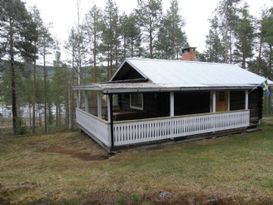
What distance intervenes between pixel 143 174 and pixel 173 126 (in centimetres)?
336

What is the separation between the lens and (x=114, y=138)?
25.6 ft

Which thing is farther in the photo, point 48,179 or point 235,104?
point 235,104

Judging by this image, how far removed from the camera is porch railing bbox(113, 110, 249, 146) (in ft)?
26.1

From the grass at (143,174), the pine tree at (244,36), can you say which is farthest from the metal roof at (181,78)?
the pine tree at (244,36)

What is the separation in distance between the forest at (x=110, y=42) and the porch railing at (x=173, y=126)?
9088 millimetres

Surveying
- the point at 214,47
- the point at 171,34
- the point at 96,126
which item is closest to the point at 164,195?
the point at 96,126

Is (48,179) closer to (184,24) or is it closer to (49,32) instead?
(49,32)

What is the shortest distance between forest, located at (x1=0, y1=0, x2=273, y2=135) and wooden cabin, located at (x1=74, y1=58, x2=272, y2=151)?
631 cm

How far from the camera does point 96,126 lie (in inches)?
361

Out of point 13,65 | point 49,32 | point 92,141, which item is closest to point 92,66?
point 49,32

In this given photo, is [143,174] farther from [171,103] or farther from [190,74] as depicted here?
[190,74]

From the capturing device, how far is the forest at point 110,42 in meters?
14.9

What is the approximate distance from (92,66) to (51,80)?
932 cm

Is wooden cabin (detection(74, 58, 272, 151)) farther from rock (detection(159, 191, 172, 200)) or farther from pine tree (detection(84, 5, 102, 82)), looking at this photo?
pine tree (detection(84, 5, 102, 82))
